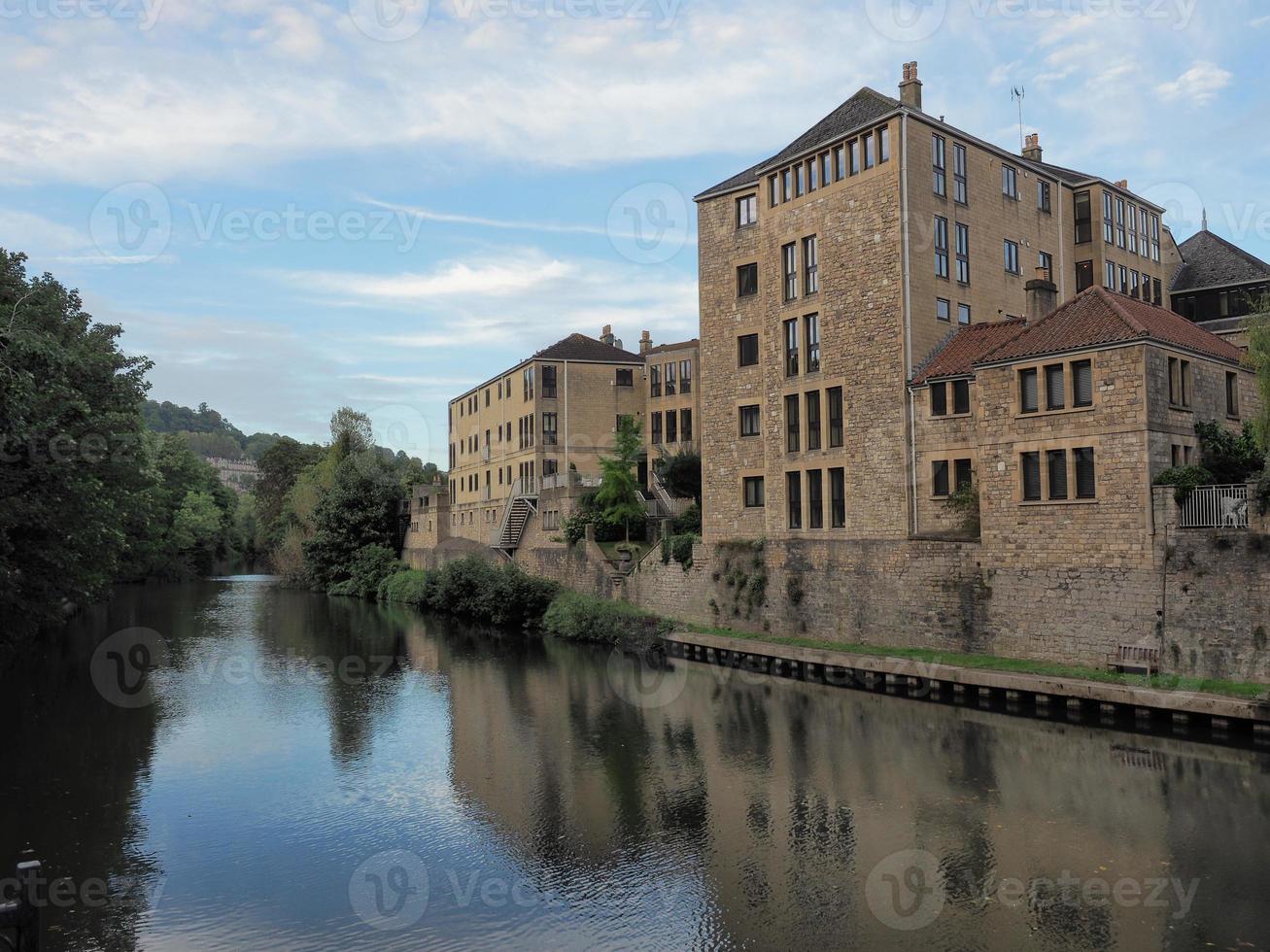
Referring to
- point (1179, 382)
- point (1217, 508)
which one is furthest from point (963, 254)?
point (1217, 508)

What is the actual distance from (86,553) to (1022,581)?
24.4 metres

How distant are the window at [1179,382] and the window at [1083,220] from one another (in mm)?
13794

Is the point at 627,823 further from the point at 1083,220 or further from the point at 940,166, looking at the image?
the point at 1083,220

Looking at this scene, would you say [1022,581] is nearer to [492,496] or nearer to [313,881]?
[313,881]

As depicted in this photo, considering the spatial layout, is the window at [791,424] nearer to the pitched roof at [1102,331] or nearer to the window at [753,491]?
the window at [753,491]

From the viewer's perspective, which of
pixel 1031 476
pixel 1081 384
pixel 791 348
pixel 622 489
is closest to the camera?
pixel 1081 384

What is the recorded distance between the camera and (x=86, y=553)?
2573 cm

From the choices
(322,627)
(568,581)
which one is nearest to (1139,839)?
(568,581)

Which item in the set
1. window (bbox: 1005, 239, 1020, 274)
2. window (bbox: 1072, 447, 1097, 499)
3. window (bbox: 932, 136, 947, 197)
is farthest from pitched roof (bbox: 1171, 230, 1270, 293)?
window (bbox: 1072, 447, 1097, 499)

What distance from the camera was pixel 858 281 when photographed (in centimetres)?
3175

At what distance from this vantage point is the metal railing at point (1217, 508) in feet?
73.0

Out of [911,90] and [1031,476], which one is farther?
[911,90]

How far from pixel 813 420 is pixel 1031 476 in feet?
28.5

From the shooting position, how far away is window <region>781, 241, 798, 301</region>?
34.1 m
